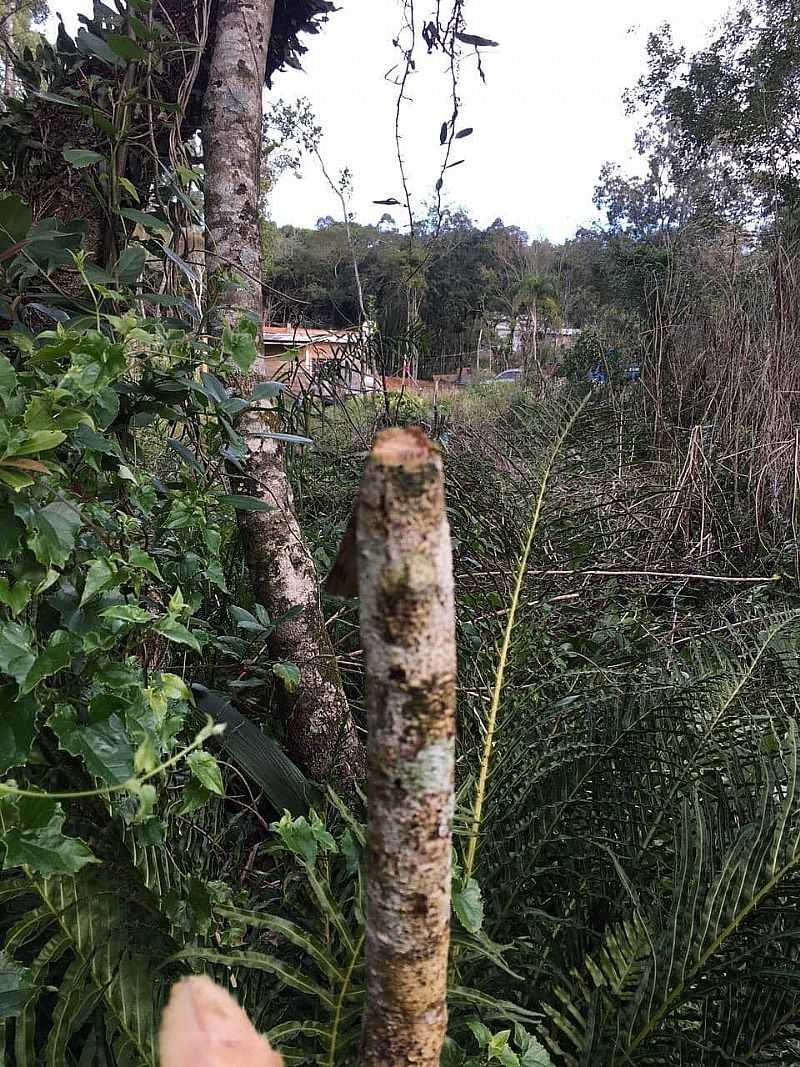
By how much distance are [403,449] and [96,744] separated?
462mm

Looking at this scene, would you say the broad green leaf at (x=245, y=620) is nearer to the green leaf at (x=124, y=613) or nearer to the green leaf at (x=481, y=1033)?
the green leaf at (x=124, y=613)

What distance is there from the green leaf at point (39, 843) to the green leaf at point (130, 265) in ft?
1.94

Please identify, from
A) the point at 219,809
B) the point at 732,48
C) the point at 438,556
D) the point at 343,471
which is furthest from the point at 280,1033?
the point at 732,48

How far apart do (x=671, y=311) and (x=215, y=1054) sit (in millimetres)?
3358

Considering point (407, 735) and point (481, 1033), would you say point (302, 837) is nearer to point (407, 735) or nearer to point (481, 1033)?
point (481, 1033)

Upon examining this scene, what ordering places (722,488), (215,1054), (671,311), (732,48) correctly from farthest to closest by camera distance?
(732,48) < (671,311) < (722,488) < (215,1054)

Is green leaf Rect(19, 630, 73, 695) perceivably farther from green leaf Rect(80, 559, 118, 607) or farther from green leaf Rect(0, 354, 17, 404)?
green leaf Rect(0, 354, 17, 404)

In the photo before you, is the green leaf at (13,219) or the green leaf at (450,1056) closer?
the green leaf at (450,1056)

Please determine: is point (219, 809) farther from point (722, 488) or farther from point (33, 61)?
point (722, 488)

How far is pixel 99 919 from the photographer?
594 millimetres

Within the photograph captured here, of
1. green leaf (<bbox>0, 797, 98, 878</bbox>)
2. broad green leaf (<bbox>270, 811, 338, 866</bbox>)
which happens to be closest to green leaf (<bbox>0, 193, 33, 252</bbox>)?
green leaf (<bbox>0, 797, 98, 878</bbox>)

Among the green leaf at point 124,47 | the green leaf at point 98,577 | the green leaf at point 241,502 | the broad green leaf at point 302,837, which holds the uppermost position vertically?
the green leaf at point 124,47

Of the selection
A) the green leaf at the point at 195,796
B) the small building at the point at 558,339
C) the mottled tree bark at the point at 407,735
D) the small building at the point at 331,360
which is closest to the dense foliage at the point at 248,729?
the green leaf at the point at 195,796

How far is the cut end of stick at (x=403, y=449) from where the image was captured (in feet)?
0.65
